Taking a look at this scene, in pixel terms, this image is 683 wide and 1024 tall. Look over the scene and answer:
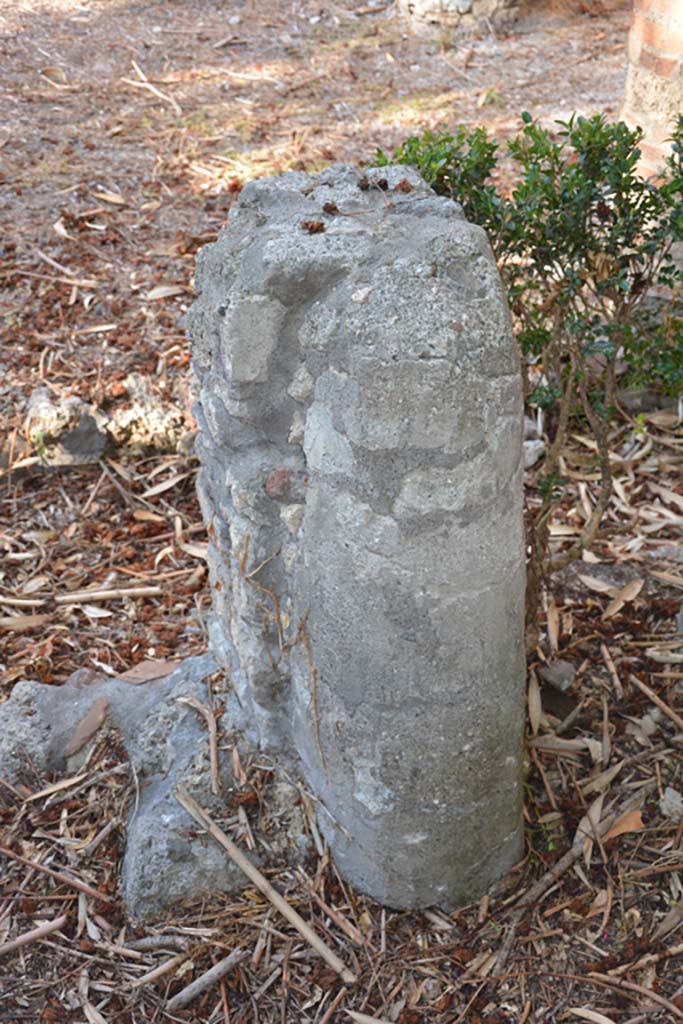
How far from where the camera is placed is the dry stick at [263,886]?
2328 millimetres

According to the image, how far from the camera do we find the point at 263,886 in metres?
2.44

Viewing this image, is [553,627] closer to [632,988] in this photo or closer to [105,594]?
[632,988]

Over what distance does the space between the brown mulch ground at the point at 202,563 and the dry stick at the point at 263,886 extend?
3cm

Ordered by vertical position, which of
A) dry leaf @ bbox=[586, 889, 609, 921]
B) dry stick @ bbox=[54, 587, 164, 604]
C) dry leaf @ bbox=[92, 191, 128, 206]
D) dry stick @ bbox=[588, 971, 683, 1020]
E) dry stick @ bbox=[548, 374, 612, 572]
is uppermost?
dry leaf @ bbox=[92, 191, 128, 206]

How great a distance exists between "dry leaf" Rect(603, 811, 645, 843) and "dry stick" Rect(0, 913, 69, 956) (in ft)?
3.97

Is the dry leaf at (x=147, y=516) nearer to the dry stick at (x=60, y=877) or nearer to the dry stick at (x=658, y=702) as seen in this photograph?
the dry stick at (x=60, y=877)

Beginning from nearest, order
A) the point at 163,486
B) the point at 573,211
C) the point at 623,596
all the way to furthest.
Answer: the point at 573,211 < the point at 623,596 < the point at 163,486

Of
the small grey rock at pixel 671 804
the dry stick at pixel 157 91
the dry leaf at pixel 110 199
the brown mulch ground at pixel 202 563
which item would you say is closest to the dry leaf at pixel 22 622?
the brown mulch ground at pixel 202 563

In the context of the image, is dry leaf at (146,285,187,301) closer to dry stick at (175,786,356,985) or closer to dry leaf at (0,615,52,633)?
dry leaf at (0,615,52,633)

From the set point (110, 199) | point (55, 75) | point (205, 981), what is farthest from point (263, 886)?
point (55, 75)

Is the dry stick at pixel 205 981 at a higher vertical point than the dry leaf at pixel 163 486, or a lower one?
lower

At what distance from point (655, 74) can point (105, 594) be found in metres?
2.75

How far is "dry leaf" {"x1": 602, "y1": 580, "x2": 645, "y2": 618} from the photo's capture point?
10.6 ft

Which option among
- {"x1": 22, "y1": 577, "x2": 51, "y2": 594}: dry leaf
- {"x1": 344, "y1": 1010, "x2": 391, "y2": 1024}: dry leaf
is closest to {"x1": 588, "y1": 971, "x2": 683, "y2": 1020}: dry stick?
{"x1": 344, "y1": 1010, "x2": 391, "y2": 1024}: dry leaf
